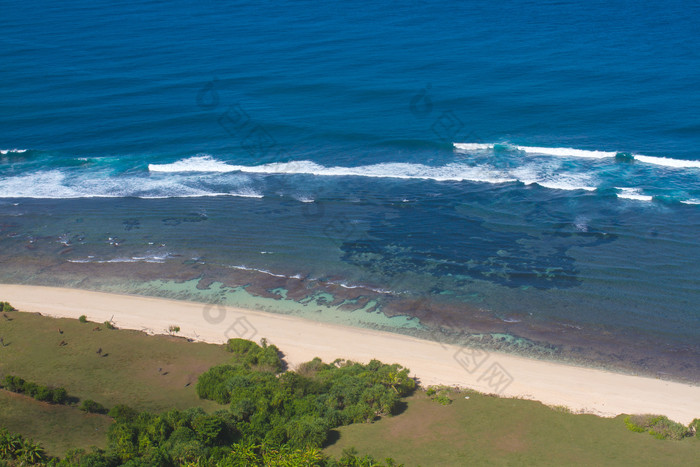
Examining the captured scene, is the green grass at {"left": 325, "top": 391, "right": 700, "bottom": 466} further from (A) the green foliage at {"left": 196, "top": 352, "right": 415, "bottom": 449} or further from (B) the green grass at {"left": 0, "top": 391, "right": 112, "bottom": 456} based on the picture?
(B) the green grass at {"left": 0, "top": 391, "right": 112, "bottom": 456}

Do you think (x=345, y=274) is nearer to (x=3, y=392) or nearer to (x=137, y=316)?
(x=137, y=316)

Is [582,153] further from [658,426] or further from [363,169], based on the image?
[658,426]

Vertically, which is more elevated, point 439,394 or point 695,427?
point 695,427

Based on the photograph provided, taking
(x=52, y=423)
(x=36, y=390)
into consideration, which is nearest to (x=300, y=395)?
(x=52, y=423)

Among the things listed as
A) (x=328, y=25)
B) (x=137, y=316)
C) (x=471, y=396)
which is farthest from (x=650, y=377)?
(x=328, y=25)

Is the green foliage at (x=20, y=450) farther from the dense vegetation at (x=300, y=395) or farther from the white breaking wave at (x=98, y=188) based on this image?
the white breaking wave at (x=98, y=188)

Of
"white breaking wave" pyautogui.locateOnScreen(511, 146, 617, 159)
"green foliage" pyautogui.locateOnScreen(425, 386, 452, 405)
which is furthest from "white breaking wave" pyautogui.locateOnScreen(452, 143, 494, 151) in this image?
"green foliage" pyautogui.locateOnScreen(425, 386, 452, 405)

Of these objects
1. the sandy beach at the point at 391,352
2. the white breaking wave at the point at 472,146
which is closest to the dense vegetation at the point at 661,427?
the sandy beach at the point at 391,352
